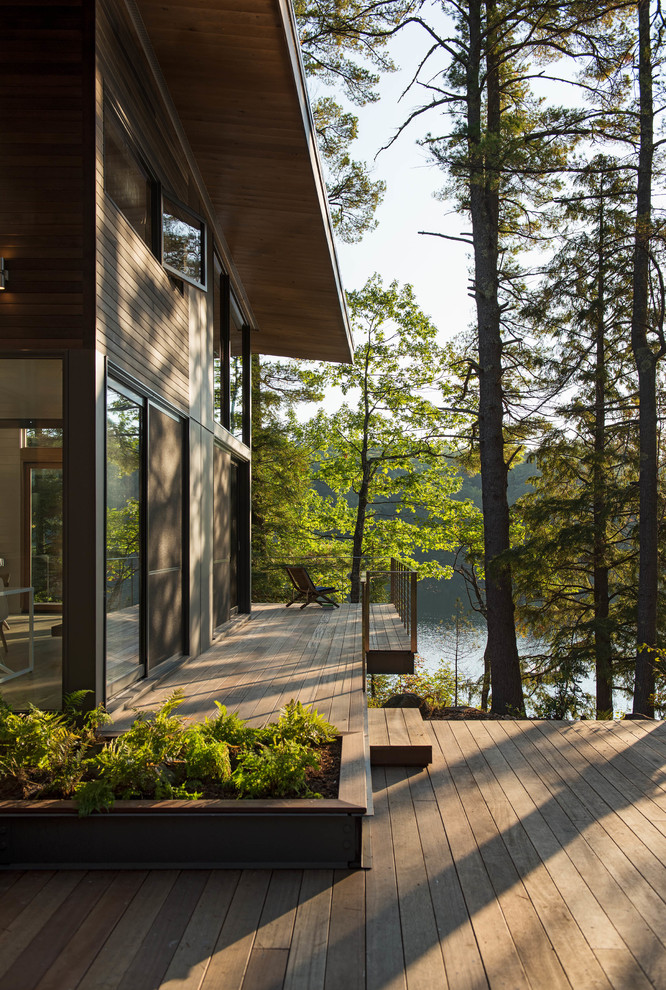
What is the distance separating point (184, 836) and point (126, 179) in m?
3.97

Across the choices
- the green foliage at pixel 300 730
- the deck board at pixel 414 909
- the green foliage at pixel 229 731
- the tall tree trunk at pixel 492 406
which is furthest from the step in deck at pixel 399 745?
the tall tree trunk at pixel 492 406

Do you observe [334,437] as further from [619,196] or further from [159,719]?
[159,719]

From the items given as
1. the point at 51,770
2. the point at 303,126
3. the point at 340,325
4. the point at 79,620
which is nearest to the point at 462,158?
the point at 340,325

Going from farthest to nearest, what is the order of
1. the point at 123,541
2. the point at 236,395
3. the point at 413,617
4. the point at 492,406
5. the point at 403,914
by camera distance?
the point at 492,406
the point at 236,395
the point at 413,617
the point at 123,541
the point at 403,914

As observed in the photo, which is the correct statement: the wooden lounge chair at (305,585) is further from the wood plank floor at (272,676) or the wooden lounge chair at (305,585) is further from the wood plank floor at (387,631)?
the wood plank floor at (272,676)

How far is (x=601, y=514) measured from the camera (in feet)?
38.6

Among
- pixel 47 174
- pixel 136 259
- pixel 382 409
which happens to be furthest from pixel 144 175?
pixel 382 409

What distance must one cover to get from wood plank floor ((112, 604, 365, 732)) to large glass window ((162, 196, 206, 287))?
3.16 metres

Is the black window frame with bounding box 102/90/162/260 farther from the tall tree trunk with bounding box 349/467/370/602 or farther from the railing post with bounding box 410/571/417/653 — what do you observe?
the tall tree trunk with bounding box 349/467/370/602

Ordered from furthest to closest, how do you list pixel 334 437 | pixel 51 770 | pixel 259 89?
1. pixel 334 437
2. pixel 259 89
3. pixel 51 770

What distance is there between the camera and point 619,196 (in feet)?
39.5

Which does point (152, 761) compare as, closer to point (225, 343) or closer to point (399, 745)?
point (399, 745)

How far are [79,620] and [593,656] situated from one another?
9604 millimetres

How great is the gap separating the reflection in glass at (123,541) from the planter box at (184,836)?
1.46 meters
